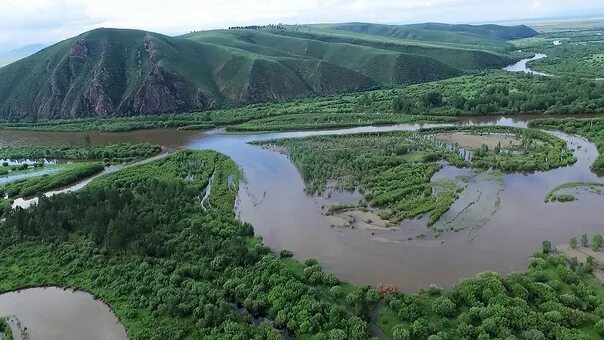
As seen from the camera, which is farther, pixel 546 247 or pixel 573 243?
pixel 573 243

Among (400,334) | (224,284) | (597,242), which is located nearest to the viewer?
(400,334)

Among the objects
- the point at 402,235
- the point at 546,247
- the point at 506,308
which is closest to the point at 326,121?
the point at 402,235

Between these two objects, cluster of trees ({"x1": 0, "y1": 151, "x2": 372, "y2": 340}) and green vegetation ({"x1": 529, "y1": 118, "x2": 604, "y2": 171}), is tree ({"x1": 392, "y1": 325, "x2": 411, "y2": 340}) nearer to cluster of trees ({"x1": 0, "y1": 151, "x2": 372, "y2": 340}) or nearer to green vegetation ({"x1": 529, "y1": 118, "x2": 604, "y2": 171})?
cluster of trees ({"x1": 0, "y1": 151, "x2": 372, "y2": 340})

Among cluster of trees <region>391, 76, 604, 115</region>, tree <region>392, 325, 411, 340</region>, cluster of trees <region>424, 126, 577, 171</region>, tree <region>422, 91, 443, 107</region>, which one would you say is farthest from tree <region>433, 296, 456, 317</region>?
tree <region>422, 91, 443, 107</region>

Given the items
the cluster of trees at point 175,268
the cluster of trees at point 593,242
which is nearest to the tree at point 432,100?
the cluster of trees at point 175,268

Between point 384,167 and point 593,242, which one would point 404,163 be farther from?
point 593,242

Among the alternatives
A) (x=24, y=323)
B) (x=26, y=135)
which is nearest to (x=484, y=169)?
(x=24, y=323)

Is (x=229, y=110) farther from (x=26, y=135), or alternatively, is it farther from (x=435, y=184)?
(x=435, y=184)

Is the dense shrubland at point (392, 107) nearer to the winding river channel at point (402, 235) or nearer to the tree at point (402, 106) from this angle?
the tree at point (402, 106)
